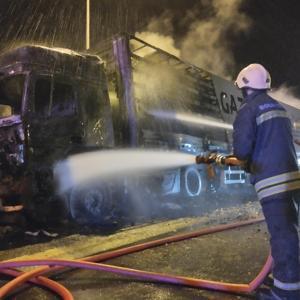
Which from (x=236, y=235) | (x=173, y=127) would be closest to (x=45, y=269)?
(x=236, y=235)

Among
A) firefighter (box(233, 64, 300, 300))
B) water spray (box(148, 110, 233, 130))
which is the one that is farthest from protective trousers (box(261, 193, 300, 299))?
water spray (box(148, 110, 233, 130))

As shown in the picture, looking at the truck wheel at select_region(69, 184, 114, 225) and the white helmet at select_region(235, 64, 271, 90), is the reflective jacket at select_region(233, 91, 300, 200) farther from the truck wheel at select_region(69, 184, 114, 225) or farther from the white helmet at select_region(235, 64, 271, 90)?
the truck wheel at select_region(69, 184, 114, 225)

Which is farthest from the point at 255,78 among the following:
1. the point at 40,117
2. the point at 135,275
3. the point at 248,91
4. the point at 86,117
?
the point at 86,117

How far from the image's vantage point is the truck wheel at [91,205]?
653 centimetres

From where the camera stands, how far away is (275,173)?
3.08m

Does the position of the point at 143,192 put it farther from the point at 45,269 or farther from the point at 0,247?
the point at 45,269

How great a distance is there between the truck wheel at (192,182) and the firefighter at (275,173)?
18.8 feet

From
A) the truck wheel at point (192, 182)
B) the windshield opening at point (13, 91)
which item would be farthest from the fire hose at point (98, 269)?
the truck wheel at point (192, 182)

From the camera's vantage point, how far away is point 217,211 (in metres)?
8.80

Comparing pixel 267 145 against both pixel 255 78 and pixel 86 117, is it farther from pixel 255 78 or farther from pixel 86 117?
pixel 86 117

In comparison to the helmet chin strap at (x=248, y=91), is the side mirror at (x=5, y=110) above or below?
above

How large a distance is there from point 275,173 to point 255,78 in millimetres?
791

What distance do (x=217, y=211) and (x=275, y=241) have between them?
5804 mm

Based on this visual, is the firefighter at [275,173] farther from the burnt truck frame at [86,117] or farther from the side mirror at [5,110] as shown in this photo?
the side mirror at [5,110]
